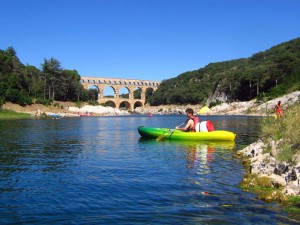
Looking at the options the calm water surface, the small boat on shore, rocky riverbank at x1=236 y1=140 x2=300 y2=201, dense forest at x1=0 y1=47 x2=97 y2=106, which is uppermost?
dense forest at x1=0 y1=47 x2=97 y2=106

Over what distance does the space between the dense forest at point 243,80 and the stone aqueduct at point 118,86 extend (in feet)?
19.5

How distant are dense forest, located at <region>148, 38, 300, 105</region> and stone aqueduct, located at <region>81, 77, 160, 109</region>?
19.5ft

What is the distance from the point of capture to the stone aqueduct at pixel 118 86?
122500 millimetres

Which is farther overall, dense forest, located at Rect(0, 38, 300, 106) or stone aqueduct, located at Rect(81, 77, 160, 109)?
stone aqueduct, located at Rect(81, 77, 160, 109)

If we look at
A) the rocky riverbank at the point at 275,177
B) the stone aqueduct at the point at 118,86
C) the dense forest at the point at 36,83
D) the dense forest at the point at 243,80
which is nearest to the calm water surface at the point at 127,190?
the rocky riverbank at the point at 275,177

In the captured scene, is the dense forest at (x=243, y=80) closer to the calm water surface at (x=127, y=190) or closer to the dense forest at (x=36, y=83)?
the calm water surface at (x=127, y=190)

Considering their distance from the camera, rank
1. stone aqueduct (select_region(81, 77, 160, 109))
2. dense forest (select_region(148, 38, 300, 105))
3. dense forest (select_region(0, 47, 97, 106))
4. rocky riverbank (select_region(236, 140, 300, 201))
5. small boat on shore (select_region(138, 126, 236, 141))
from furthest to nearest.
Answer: stone aqueduct (select_region(81, 77, 160, 109)), dense forest (select_region(148, 38, 300, 105)), dense forest (select_region(0, 47, 97, 106)), small boat on shore (select_region(138, 126, 236, 141)), rocky riverbank (select_region(236, 140, 300, 201))

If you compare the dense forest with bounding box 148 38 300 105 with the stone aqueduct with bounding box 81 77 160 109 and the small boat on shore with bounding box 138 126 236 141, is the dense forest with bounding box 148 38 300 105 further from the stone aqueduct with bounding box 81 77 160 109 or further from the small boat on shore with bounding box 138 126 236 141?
the small boat on shore with bounding box 138 126 236 141

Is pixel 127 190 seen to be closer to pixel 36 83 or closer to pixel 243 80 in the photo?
pixel 36 83

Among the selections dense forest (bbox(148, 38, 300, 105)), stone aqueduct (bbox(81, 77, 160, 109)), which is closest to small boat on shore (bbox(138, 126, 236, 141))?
dense forest (bbox(148, 38, 300, 105))

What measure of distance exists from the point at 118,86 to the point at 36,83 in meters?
62.5

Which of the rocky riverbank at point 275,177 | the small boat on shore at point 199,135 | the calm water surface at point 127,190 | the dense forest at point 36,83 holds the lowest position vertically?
the calm water surface at point 127,190

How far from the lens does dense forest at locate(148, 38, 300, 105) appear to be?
217 ft

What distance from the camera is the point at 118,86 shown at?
131 m
